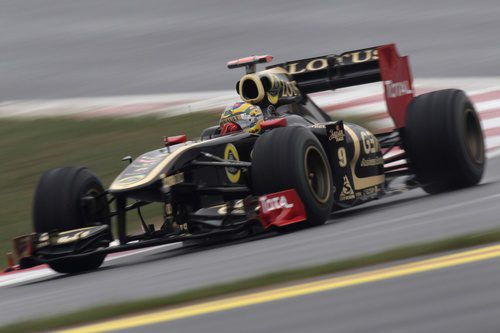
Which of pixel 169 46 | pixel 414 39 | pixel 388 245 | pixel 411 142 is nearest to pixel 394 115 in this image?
pixel 411 142

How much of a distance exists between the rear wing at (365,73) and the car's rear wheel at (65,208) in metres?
2.66

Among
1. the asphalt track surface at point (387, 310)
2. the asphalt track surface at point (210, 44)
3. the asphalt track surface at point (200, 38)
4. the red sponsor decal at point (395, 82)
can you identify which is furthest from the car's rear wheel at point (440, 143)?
the asphalt track surface at point (200, 38)

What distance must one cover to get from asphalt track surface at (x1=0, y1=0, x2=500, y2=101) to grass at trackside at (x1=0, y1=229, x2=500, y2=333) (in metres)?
11.0

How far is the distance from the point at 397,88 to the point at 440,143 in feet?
4.12

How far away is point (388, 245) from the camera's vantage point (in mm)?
6777

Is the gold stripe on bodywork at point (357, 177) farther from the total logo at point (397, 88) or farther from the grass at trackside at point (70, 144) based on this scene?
the grass at trackside at point (70, 144)

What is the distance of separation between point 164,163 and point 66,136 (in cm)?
687

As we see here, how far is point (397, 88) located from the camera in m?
11.0

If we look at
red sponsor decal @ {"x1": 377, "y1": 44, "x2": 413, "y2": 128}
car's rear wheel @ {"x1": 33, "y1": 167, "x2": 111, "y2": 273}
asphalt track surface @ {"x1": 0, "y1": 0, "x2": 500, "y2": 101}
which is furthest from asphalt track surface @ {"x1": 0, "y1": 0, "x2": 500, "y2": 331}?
red sponsor decal @ {"x1": 377, "y1": 44, "x2": 413, "y2": 128}

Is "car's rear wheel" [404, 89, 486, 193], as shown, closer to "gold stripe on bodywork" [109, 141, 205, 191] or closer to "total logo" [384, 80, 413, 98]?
"total logo" [384, 80, 413, 98]

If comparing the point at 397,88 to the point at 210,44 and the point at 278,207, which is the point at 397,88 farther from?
the point at 210,44

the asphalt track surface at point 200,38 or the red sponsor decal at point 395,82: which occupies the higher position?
the asphalt track surface at point 200,38

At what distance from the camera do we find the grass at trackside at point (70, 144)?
516 inches

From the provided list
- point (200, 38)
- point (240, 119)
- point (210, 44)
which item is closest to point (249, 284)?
point (240, 119)
